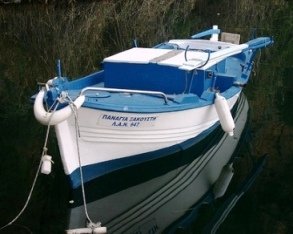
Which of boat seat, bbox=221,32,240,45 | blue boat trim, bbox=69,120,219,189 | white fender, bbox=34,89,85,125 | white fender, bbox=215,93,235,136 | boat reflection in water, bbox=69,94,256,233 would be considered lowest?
boat reflection in water, bbox=69,94,256,233

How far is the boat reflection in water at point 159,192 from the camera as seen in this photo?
285 inches

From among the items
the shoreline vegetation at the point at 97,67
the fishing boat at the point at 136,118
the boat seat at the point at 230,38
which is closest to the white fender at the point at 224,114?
the fishing boat at the point at 136,118

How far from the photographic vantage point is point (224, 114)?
344 inches

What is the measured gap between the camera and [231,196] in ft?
26.7

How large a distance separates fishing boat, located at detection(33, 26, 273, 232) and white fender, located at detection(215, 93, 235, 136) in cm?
2

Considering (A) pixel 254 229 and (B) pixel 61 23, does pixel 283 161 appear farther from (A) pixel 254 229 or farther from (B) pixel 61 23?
(B) pixel 61 23

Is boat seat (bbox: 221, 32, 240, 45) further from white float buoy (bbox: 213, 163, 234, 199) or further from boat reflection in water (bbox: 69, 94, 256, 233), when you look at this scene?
white float buoy (bbox: 213, 163, 234, 199)

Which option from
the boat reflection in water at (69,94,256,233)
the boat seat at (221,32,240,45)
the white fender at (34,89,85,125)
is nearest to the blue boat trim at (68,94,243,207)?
the boat reflection in water at (69,94,256,233)

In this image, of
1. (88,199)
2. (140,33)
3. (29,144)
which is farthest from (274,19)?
(88,199)

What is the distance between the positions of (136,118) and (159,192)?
3.88 ft

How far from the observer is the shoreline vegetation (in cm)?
768

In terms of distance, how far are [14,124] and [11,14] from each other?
11.2m

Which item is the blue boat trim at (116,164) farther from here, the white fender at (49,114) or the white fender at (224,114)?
the white fender at (49,114)

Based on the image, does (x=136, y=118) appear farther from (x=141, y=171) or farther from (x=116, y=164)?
(x=141, y=171)
